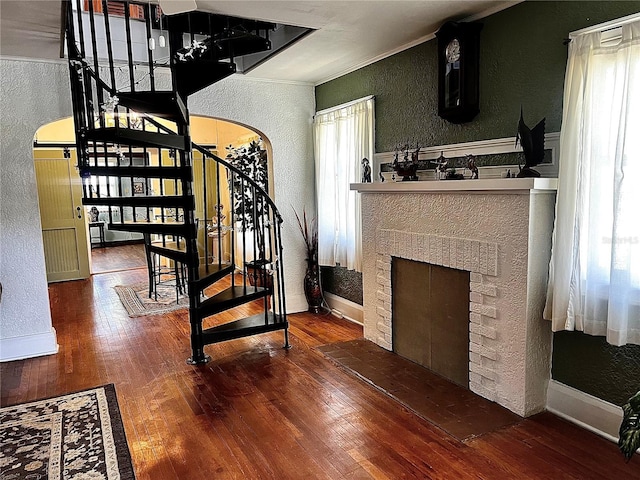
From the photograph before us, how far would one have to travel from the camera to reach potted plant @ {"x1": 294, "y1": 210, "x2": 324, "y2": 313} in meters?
5.22

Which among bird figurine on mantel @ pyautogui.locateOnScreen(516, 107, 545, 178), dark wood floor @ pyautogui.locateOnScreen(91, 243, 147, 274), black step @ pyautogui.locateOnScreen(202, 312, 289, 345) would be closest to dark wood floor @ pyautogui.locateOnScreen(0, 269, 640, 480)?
black step @ pyautogui.locateOnScreen(202, 312, 289, 345)

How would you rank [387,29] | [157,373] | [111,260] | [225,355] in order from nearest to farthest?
[387,29]
[157,373]
[225,355]
[111,260]

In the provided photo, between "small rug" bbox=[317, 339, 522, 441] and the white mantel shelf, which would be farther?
"small rug" bbox=[317, 339, 522, 441]

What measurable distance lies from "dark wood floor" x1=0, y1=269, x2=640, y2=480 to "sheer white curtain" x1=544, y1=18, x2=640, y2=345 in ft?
2.34

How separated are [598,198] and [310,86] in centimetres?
342

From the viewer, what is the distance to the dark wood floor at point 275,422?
2344 millimetres

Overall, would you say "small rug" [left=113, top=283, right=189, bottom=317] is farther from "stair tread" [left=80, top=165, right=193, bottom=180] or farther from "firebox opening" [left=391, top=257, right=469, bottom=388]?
"firebox opening" [left=391, top=257, right=469, bottom=388]

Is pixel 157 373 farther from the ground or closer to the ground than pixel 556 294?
closer to the ground

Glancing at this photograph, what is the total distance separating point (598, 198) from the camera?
8.07 feet

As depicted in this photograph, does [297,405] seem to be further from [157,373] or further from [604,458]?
[604,458]

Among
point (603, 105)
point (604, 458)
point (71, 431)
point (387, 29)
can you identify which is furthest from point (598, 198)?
point (71, 431)

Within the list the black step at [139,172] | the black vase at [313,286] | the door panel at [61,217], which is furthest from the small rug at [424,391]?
the door panel at [61,217]

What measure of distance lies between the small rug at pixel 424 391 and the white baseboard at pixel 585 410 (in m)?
0.27

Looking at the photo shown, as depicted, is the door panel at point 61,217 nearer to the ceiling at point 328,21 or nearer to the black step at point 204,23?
the ceiling at point 328,21
